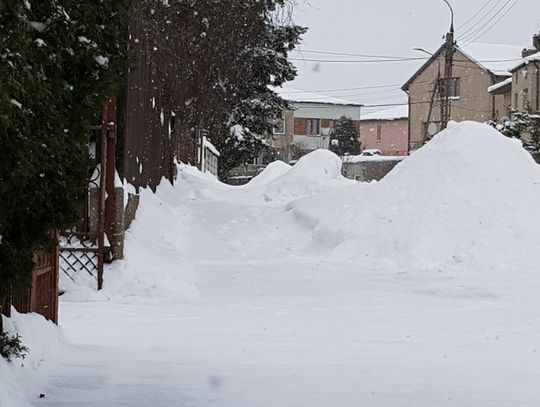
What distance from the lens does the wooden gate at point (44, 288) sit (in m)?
5.95

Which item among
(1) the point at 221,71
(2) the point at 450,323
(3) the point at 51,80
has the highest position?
(1) the point at 221,71

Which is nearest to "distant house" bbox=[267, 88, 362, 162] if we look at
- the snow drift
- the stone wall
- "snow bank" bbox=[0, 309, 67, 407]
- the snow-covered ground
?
the stone wall

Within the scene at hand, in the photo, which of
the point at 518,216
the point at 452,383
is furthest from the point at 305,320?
the point at 518,216

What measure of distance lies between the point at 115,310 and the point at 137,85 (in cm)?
449

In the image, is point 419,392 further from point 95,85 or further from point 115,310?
point 115,310

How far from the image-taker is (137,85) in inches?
477

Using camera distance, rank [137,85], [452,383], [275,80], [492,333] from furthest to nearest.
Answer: [275,80]
[137,85]
[492,333]
[452,383]

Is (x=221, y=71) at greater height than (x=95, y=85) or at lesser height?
greater

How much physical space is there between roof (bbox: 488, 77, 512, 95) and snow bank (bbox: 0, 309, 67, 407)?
44932 millimetres

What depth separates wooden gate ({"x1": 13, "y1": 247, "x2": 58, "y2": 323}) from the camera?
5.95 m

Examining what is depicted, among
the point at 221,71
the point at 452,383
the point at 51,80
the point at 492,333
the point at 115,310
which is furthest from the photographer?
the point at 221,71

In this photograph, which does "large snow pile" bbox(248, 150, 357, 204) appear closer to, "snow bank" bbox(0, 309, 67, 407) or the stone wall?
"snow bank" bbox(0, 309, 67, 407)

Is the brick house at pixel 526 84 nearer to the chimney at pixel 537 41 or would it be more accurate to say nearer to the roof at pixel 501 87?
the roof at pixel 501 87

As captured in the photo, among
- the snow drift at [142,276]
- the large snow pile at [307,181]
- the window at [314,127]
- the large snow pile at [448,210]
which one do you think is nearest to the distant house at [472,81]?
the window at [314,127]
